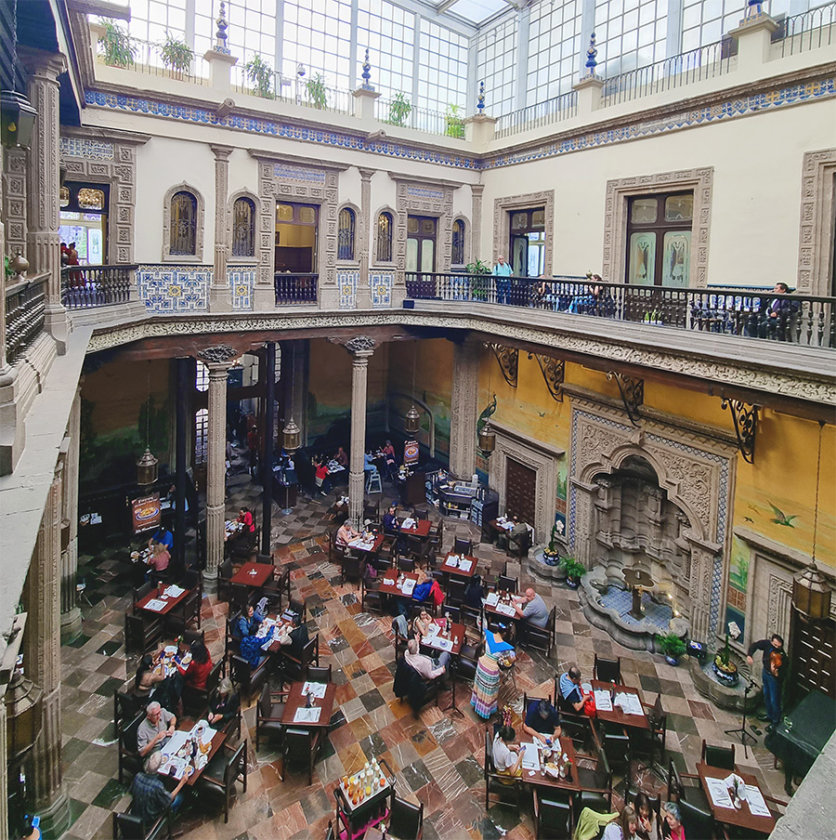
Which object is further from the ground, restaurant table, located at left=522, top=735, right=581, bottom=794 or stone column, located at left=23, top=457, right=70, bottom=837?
stone column, located at left=23, top=457, right=70, bottom=837

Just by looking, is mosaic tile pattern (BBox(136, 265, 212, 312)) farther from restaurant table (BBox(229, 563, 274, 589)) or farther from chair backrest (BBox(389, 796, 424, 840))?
chair backrest (BBox(389, 796, 424, 840))

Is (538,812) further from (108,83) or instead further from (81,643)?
(108,83)

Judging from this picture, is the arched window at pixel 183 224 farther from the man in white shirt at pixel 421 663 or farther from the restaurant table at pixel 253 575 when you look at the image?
the man in white shirt at pixel 421 663

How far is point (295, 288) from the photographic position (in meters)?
12.9

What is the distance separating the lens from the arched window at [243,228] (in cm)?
1208

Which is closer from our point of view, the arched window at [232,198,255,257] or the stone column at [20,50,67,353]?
the stone column at [20,50,67,353]

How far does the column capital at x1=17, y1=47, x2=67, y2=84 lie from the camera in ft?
21.4

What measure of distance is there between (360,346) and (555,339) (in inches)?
195

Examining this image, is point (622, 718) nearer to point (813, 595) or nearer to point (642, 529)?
point (813, 595)

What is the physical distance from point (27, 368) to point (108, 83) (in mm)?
7921

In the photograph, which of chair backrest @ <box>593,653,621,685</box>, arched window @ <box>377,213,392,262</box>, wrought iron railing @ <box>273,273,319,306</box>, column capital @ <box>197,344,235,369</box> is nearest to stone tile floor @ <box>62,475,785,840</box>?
chair backrest @ <box>593,653,621,685</box>

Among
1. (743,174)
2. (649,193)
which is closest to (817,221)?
(743,174)

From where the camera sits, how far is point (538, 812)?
6312 millimetres

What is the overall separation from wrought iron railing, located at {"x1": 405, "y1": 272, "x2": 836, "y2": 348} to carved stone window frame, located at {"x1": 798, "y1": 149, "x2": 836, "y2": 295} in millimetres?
617
